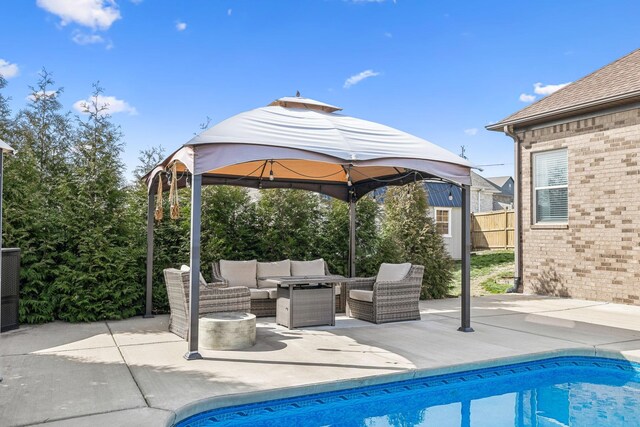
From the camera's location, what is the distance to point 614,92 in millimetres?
9359

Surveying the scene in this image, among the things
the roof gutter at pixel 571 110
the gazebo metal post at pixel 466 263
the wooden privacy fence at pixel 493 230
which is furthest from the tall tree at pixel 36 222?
the wooden privacy fence at pixel 493 230

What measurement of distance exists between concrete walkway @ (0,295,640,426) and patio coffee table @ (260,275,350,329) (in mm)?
172

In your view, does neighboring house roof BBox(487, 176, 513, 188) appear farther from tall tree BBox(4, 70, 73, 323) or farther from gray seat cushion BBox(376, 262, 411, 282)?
tall tree BBox(4, 70, 73, 323)

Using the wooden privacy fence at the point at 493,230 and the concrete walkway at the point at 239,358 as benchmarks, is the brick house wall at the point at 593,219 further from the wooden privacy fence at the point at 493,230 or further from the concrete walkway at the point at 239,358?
the wooden privacy fence at the point at 493,230

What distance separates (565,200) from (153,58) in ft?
33.4

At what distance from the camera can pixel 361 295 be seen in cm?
A: 766

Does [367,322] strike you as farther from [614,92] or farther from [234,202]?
[614,92]

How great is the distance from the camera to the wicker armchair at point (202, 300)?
620 cm

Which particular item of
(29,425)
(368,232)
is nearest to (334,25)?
(368,232)

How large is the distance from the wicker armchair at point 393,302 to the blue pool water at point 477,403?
7.79 ft

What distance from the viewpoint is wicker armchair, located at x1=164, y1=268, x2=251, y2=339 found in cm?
620

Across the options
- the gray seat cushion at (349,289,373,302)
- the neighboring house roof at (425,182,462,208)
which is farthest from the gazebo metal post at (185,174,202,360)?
the neighboring house roof at (425,182,462,208)

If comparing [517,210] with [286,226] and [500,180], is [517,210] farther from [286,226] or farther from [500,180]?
[500,180]

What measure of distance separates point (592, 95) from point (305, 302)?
7.45m
